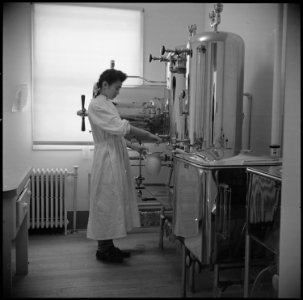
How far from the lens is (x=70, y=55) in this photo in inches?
132

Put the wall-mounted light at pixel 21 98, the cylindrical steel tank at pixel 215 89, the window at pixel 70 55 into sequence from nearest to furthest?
the cylindrical steel tank at pixel 215 89 → the wall-mounted light at pixel 21 98 → the window at pixel 70 55

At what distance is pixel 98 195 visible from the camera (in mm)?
2486

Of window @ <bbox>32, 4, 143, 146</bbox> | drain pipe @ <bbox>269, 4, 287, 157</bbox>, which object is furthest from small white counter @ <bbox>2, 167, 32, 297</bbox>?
drain pipe @ <bbox>269, 4, 287, 157</bbox>

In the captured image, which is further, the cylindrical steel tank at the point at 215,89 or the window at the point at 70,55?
the window at the point at 70,55

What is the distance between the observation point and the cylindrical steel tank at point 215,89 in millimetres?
2029

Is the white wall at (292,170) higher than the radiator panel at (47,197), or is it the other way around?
the white wall at (292,170)

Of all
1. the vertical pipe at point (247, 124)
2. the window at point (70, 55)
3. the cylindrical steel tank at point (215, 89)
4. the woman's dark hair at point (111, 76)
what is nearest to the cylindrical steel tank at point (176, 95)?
the cylindrical steel tank at point (215, 89)

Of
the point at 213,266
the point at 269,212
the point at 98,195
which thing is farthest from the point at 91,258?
the point at 269,212

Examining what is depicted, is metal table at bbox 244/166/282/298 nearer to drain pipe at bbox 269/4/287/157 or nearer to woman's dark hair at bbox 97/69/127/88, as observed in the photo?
drain pipe at bbox 269/4/287/157

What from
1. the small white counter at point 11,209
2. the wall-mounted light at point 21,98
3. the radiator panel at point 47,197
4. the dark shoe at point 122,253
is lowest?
the dark shoe at point 122,253

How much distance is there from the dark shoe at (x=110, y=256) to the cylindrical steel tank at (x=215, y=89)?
0.97 m

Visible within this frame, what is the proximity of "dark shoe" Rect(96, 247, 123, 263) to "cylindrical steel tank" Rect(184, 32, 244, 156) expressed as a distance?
965mm

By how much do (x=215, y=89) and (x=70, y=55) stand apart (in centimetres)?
176

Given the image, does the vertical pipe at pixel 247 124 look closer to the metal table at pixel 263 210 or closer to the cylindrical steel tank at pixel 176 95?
the cylindrical steel tank at pixel 176 95
